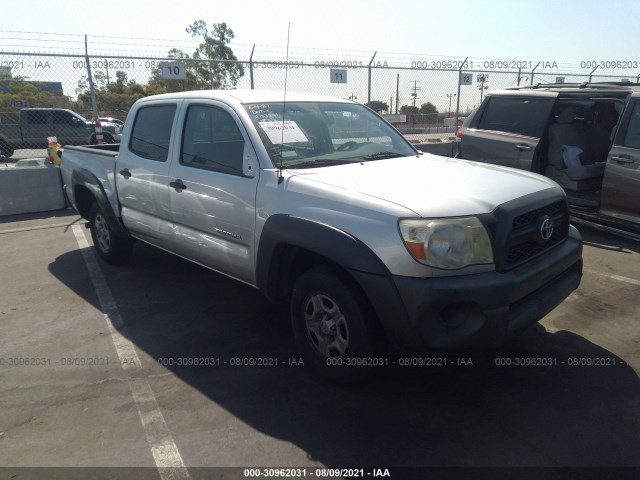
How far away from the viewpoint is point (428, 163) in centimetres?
389

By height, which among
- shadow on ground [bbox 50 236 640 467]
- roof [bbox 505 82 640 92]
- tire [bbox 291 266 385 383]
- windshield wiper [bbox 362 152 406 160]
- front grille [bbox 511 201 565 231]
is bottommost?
shadow on ground [bbox 50 236 640 467]

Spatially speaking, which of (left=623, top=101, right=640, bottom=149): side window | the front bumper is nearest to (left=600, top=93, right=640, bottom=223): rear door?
(left=623, top=101, right=640, bottom=149): side window

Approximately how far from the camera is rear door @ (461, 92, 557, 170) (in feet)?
21.7

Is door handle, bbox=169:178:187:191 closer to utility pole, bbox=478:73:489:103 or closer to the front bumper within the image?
the front bumper

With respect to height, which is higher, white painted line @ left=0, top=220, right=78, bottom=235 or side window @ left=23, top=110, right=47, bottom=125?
side window @ left=23, top=110, right=47, bottom=125

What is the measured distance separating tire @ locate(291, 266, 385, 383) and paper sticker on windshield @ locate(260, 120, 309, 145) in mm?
1043

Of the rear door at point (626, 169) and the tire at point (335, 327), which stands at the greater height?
the rear door at point (626, 169)

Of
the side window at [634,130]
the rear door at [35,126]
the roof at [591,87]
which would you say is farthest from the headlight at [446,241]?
the rear door at [35,126]

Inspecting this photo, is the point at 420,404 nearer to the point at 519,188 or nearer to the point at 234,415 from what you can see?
the point at 234,415

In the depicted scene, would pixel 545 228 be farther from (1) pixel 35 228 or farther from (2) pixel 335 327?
(1) pixel 35 228

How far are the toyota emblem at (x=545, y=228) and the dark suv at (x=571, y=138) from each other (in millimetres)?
3260

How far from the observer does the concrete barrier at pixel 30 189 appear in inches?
333

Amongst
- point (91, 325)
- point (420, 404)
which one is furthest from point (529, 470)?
point (91, 325)

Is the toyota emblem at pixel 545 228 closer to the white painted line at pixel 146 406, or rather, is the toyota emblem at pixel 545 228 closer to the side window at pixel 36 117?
the white painted line at pixel 146 406
